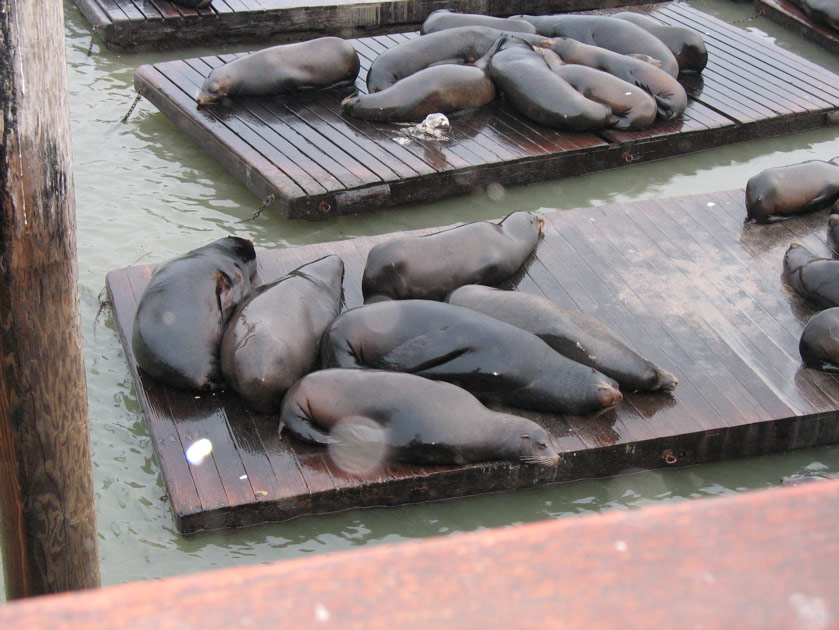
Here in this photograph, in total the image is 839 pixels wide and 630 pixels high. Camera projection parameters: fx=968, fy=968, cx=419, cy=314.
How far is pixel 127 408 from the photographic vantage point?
Answer: 15.0 feet

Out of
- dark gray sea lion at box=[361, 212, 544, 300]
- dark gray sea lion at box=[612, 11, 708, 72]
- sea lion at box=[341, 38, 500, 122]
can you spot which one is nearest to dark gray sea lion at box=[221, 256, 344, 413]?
dark gray sea lion at box=[361, 212, 544, 300]

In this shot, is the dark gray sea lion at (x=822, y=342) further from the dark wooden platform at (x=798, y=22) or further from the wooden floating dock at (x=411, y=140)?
the dark wooden platform at (x=798, y=22)

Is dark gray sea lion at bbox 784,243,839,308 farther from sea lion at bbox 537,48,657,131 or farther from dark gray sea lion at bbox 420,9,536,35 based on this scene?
dark gray sea lion at bbox 420,9,536,35

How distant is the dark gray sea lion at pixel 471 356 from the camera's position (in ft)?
13.7

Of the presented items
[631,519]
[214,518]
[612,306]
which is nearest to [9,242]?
[214,518]

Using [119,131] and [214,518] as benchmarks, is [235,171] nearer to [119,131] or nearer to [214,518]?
[119,131]

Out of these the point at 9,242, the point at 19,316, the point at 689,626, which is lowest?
the point at 19,316

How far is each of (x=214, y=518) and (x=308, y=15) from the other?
6.71 m

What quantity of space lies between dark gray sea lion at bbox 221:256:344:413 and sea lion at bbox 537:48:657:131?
3.36m

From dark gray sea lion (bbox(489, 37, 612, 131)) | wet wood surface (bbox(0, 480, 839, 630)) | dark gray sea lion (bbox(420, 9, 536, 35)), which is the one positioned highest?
wet wood surface (bbox(0, 480, 839, 630))

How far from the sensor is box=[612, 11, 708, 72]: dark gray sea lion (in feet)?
26.7

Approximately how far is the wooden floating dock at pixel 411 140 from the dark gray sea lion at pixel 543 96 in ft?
0.34

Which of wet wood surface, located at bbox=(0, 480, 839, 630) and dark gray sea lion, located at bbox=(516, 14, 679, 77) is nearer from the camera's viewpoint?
wet wood surface, located at bbox=(0, 480, 839, 630)

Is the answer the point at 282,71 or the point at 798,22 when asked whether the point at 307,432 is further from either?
the point at 798,22
